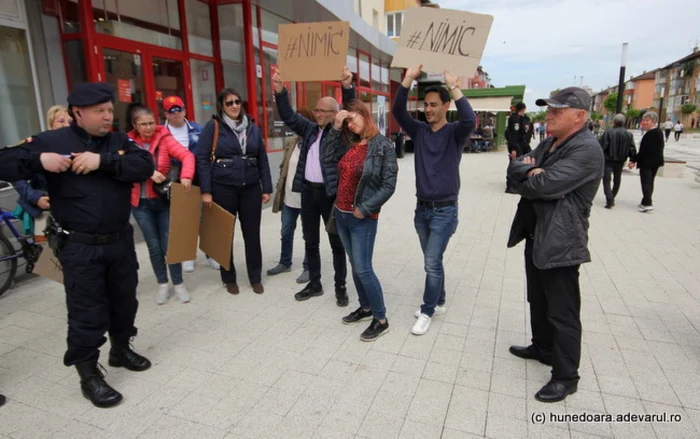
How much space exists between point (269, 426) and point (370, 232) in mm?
1596

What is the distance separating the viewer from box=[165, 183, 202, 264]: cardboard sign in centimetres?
404

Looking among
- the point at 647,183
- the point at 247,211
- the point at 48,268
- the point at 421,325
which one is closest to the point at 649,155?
the point at 647,183

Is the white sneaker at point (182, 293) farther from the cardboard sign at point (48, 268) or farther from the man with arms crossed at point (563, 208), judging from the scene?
the man with arms crossed at point (563, 208)

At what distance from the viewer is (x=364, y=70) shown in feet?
54.1

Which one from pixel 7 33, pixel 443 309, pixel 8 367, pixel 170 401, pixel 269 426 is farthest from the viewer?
pixel 7 33

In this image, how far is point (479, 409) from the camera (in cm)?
275

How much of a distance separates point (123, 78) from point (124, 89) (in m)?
0.15

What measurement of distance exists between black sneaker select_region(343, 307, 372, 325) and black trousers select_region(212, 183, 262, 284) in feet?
4.15

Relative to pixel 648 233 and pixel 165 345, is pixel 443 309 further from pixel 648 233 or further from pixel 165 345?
pixel 648 233

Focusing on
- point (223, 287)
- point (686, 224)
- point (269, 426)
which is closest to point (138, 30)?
point (223, 287)

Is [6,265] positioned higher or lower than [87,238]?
lower

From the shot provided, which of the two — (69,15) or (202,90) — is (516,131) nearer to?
(202,90)

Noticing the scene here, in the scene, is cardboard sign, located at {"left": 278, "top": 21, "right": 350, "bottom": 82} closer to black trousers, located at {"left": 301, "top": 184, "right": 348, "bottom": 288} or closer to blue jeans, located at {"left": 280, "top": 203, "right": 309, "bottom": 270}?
black trousers, located at {"left": 301, "top": 184, "right": 348, "bottom": 288}

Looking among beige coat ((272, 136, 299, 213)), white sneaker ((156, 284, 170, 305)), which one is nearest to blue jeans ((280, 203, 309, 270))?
beige coat ((272, 136, 299, 213))
